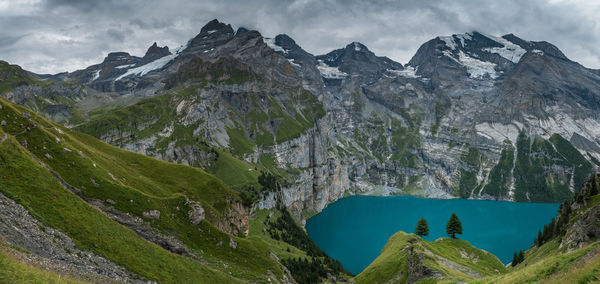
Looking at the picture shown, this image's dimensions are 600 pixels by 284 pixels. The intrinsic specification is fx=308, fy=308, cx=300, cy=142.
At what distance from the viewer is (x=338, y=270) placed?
99.6m

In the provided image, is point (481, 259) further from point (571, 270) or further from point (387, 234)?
point (387, 234)

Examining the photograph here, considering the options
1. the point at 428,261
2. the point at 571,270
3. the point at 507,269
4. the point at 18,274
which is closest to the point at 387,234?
the point at 507,269

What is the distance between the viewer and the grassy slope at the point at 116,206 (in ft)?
102

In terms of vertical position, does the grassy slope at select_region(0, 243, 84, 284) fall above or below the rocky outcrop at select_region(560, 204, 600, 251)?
below

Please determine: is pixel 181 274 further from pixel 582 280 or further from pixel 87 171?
pixel 582 280

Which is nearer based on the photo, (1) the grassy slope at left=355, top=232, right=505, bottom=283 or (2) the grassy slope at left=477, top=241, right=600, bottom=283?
(2) the grassy slope at left=477, top=241, right=600, bottom=283

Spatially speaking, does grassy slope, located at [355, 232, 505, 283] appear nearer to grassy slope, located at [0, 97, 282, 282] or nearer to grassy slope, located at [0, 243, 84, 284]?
grassy slope, located at [0, 97, 282, 282]

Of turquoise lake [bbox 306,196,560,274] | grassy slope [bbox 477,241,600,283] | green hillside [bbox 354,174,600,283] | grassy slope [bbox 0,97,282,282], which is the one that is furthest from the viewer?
turquoise lake [bbox 306,196,560,274]

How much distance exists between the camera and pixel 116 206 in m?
41.8

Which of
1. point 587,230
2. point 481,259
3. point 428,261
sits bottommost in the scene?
point 428,261

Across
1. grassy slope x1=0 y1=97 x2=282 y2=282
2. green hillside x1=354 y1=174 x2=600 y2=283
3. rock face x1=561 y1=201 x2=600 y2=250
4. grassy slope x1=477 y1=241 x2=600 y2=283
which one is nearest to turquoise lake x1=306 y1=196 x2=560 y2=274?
green hillside x1=354 y1=174 x2=600 y2=283

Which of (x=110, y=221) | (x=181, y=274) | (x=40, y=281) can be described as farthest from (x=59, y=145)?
(x=40, y=281)

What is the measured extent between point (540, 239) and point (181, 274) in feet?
264

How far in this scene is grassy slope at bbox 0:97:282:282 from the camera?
31239 millimetres
